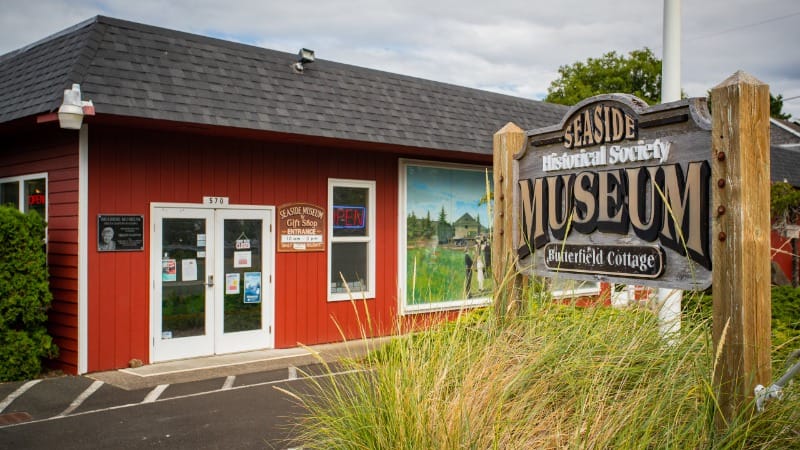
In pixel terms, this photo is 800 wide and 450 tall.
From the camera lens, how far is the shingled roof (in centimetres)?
790

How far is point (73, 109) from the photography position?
275 inches

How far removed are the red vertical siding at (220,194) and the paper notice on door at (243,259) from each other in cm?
42

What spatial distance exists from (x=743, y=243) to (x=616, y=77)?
132 feet

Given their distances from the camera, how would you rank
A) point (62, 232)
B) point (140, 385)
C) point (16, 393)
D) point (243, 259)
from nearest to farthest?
point (16, 393), point (140, 385), point (62, 232), point (243, 259)

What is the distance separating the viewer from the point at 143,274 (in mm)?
8500

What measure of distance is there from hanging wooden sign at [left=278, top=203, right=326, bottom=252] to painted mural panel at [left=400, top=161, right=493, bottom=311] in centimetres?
158

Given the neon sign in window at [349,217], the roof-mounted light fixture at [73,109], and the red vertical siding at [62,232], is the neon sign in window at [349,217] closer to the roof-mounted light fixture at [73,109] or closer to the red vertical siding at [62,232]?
the red vertical siding at [62,232]

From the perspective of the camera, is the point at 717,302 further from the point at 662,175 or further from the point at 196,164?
the point at 196,164

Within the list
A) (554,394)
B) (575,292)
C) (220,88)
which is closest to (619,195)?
(575,292)

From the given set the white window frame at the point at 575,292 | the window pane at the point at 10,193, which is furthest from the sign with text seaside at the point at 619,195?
the window pane at the point at 10,193

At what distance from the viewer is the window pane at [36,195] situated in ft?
28.9

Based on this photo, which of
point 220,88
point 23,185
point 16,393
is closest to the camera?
point 16,393

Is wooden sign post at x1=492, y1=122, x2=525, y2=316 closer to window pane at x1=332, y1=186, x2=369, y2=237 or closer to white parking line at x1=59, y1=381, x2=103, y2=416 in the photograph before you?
white parking line at x1=59, y1=381, x2=103, y2=416

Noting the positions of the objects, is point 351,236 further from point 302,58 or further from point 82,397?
Answer: point 82,397
